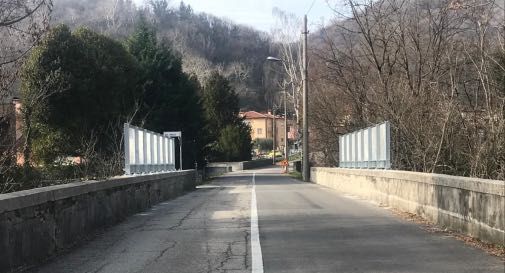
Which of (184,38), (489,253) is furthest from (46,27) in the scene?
(184,38)

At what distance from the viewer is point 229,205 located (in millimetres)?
17922

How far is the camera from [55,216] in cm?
943

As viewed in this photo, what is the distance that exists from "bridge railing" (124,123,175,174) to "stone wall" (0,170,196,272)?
2457mm

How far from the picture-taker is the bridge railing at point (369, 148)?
61.5 ft

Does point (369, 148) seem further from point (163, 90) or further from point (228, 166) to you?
point (228, 166)

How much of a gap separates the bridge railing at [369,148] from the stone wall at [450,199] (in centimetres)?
66

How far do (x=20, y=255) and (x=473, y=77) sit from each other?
15.1m

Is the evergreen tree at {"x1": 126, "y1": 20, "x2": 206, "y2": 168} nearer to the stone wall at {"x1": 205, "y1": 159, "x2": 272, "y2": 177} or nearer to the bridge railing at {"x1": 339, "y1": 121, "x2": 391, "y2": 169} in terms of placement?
the bridge railing at {"x1": 339, "y1": 121, "x2": 391, "y2": 169}

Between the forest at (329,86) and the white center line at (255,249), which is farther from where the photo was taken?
the forest at (329,86)

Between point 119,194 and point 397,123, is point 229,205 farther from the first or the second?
point 397,123

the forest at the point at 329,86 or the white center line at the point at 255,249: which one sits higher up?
the forest at the point at 329,86

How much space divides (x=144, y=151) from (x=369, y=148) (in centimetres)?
812

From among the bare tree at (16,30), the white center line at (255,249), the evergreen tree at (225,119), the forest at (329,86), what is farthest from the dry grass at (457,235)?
the evergreen tree at (225,119)

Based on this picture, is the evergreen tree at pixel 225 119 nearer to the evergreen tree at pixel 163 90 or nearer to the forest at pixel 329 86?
the forest at pixel 329 86
